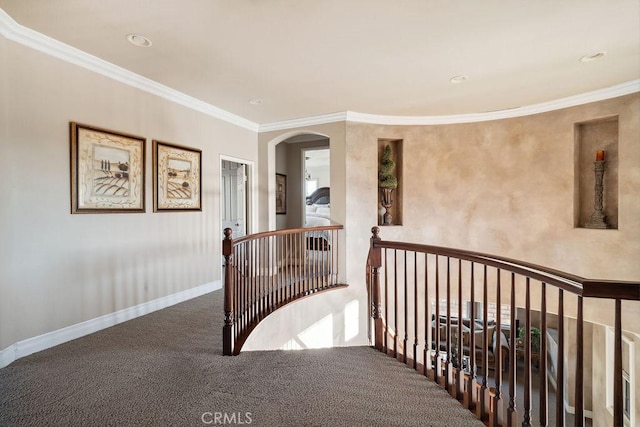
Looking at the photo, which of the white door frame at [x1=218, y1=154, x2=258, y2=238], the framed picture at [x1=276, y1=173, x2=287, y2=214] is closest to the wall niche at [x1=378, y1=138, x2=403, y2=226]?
the white door frame at [x1=218, y1=154, x2=258, y2=238]

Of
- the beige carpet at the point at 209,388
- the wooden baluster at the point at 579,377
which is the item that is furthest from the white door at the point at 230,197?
the wooden baluster at the point at 579,377

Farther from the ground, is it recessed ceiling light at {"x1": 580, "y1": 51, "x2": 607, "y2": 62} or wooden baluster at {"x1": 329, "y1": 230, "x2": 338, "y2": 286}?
recessed ceiling light at {"x1": 580, "y1": 51, "x2": 607, "y2": 62}

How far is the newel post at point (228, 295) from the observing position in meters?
2.58

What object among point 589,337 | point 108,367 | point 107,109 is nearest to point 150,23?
point 107,109

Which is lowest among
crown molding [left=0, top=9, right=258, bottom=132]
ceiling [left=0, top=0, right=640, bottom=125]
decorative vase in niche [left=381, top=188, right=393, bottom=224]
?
decorative vase in niche [left=381, top=188, right=393, bottom=224]

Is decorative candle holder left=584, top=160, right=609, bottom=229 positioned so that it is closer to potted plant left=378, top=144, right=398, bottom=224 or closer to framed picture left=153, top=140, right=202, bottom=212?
potted plant left=378, top=144, right=398, bottom=224

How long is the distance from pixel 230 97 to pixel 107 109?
142 centimetres

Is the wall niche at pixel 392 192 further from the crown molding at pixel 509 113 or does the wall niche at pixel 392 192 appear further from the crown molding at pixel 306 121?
the crown molding at pixel 306 121

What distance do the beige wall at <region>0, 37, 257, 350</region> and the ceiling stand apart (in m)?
0.35

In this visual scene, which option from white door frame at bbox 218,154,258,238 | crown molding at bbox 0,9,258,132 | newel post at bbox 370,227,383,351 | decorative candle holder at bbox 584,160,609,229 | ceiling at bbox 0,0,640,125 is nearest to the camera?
ceiling at bbox 0,0,640,125

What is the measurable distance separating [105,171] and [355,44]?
106 inches

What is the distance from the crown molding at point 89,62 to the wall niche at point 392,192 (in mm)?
2743

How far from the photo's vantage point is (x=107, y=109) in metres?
3.15

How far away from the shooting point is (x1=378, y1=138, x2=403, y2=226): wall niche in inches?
207
